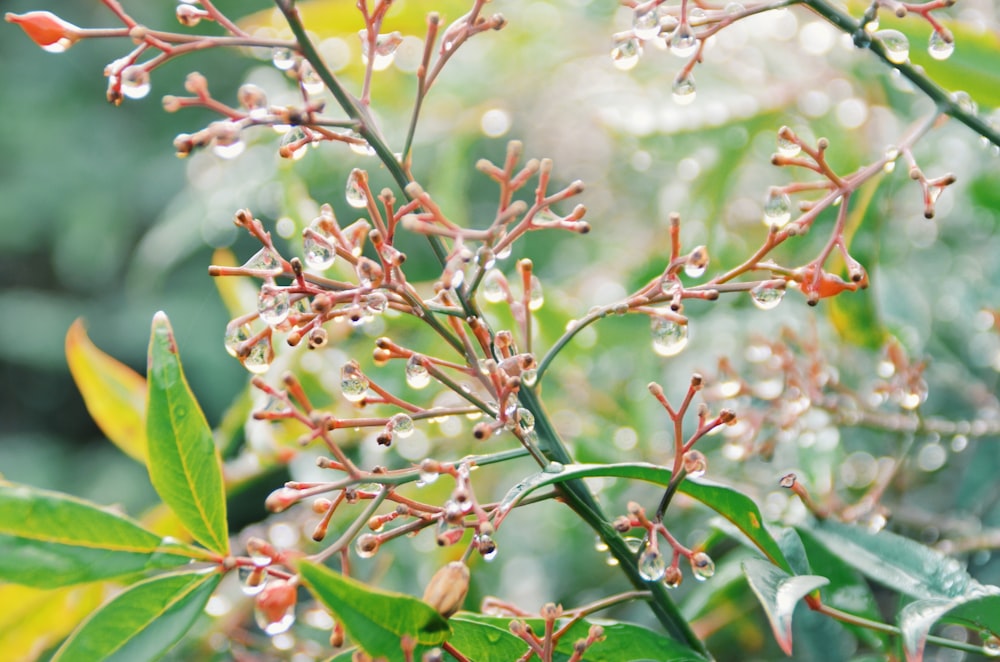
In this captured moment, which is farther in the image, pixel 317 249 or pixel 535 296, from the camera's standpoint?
pixel 535 296

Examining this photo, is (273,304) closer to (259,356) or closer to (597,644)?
(259,356)

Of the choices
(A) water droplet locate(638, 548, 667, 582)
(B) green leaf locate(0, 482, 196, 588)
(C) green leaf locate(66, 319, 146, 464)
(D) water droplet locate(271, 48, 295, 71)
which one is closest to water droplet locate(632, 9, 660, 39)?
(D) water droplet locate(271, 48, 295, 71)

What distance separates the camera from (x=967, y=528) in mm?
938

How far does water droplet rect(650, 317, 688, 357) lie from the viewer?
586 mm

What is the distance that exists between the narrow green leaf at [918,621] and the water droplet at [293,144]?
0.45 metres

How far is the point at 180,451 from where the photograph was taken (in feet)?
1.99

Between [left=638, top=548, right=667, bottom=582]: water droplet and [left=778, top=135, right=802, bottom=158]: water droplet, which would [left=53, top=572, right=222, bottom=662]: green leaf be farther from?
[left=778, top=135, right=802, bottom=158]: water droplet

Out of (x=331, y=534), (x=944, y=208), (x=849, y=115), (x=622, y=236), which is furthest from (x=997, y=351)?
(x=331, y=534)

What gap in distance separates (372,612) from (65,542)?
24 centimetres

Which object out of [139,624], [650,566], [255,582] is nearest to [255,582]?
[255,582]

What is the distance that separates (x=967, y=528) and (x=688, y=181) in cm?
56

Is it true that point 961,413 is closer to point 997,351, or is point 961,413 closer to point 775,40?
point 997,351

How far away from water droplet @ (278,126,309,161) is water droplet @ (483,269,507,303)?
0.15 m

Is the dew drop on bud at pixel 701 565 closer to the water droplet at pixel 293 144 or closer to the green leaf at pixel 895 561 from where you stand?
the green leaf at pixel 895 561
